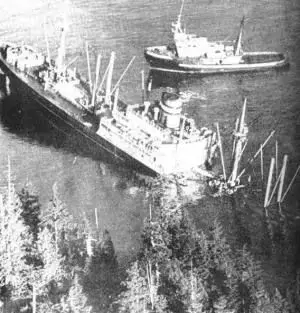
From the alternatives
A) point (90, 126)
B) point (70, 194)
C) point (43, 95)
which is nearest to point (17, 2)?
point (43, 95)

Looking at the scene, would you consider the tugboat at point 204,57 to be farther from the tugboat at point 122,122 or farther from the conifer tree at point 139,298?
the conifer tree at point 139,298

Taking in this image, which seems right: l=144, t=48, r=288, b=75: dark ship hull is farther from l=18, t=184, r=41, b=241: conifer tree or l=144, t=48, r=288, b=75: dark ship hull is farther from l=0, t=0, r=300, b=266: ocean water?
l=18, t=184, r=41, b=241: conifer tree

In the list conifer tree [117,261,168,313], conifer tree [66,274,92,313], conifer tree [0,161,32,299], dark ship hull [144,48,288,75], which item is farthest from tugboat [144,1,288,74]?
conifer tree [66,274,92,313]

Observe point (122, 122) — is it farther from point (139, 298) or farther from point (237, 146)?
point (139, 298)

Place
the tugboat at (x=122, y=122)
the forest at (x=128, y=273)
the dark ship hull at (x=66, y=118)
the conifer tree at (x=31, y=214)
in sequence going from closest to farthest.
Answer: the forest at (x=128, y=273) → the conifer tree at (x=31, y=214) → the tugboat at (x=122, y=122) → the dark ship hull at (x=66, y=118)

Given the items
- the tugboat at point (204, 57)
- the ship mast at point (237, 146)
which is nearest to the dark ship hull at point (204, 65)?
the tugboat at point (204, 57)

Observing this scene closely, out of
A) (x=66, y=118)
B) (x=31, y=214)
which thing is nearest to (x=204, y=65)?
(x=66, y=118)
